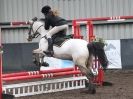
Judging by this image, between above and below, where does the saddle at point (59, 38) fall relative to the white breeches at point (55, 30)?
below

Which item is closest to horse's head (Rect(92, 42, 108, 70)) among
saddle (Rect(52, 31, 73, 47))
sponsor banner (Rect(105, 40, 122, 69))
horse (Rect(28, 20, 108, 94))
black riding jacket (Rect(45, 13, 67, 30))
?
horse (Rect(28, 20, 108, 94))

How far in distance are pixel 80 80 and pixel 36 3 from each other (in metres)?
8.85

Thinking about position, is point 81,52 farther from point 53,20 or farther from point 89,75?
point 53,20

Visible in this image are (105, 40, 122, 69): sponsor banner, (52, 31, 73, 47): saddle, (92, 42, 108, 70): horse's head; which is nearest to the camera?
(92, 42, 108, 70): horse's head

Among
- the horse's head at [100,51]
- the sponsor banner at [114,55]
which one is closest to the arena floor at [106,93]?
the horse's head at [100,51]

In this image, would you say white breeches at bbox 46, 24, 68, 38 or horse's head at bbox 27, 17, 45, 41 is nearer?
white breeches at bbox 46, 24, 68, 38

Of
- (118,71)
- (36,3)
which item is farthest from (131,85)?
(36,3)

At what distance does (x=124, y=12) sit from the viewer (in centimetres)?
2120

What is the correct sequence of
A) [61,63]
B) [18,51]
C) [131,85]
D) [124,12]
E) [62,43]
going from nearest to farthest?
[62,43] → [131,85] → [61,63] → [18,51] → [124,12]

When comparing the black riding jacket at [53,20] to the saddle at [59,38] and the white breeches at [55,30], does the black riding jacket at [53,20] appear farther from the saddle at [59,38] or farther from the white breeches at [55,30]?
the saddle at [59,38]

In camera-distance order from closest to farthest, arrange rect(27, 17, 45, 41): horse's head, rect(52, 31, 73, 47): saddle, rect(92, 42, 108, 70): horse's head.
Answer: rect(92, 42, 108, 70): horse's head → rect(52, 31, 73, 47): saddle → rect(27, 17, 45, 41): horse's head

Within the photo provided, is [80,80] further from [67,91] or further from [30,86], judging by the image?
[30,86]

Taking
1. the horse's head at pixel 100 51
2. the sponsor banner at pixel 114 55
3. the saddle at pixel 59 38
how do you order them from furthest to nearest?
the sponsor banner at pixel 114 55
the saddle at pixel 59 38
the horse's head at pixel 100 51

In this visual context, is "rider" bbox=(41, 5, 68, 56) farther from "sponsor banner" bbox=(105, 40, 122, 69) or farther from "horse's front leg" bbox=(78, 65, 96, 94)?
"sponsor banner" bbox=(105, 40, 122, 69)
